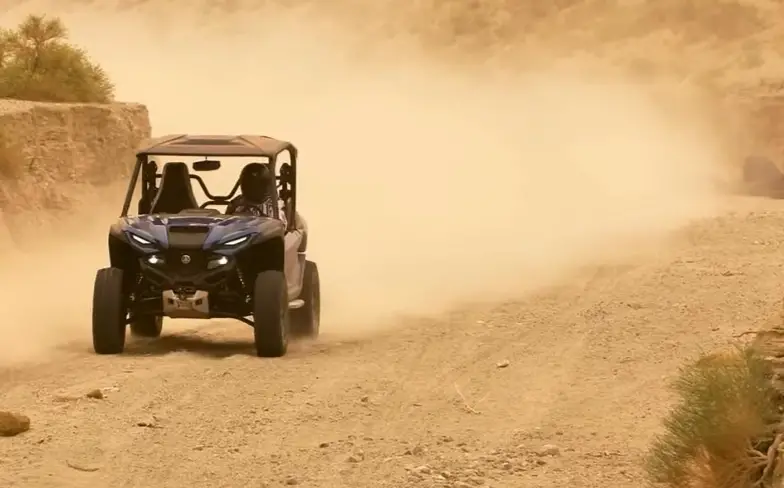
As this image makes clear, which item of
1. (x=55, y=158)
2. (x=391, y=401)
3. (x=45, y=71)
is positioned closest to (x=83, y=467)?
(x=391, y=401)

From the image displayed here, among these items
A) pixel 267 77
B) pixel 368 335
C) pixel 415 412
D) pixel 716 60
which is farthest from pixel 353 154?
pixel 415 412

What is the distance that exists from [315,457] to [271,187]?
521 cm

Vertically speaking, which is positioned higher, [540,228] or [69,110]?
[69,110]

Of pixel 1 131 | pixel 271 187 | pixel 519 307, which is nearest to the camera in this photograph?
pixel 271 187

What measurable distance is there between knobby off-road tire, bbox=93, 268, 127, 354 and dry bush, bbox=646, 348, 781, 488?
6.29 metres

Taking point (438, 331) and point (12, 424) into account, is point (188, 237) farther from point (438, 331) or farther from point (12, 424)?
point (12, 424)

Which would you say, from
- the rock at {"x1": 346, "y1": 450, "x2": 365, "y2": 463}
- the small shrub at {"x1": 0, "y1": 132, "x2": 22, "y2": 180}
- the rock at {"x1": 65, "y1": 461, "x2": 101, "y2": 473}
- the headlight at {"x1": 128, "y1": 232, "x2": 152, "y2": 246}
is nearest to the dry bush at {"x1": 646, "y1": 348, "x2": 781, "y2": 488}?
the rock at {"x1": 346, "y1": 450, "x2": 365, "y2": 463}

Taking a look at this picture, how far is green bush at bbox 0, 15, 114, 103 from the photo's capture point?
23.6m

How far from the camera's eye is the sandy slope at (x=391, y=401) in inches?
349

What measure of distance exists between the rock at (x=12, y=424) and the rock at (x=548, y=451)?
334 cm

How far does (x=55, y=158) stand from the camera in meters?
22.0

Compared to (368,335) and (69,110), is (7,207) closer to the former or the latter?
(69,110)

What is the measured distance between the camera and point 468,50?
189 feet

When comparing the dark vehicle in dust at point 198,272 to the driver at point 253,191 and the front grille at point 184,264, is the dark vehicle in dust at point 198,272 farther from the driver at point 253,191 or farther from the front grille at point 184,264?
the driver at point 253,191
